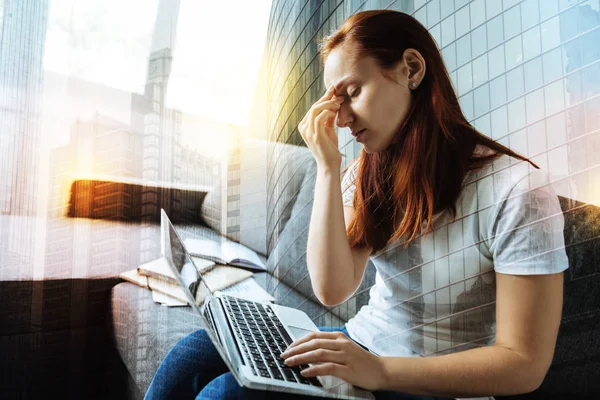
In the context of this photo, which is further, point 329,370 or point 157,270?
point 157,270

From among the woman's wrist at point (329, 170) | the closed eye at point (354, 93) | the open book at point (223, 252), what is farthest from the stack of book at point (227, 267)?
the closed eye at point (354, 93)

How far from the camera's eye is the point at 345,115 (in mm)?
828

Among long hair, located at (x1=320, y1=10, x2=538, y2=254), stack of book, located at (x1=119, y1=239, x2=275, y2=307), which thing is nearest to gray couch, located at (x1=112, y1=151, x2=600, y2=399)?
stack of book, located at (x1=119, y1=239, x2=275, y2=307)

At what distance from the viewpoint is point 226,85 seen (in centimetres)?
112

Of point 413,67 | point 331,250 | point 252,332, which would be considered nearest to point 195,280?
point 252,332

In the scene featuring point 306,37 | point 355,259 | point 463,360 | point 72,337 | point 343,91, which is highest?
point 306,37

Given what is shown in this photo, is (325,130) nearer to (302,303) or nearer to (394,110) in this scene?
(394,110)

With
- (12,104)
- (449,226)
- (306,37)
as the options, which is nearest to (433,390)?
(449,226)

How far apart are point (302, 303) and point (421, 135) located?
0.35 m

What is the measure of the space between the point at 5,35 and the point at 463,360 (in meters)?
1.09

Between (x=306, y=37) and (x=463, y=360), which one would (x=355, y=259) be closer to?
(x=463, y=360)

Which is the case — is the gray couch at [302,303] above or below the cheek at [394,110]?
below

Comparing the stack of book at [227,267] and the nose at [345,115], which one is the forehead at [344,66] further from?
the stack of book at [227,267]

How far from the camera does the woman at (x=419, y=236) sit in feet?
2.34
